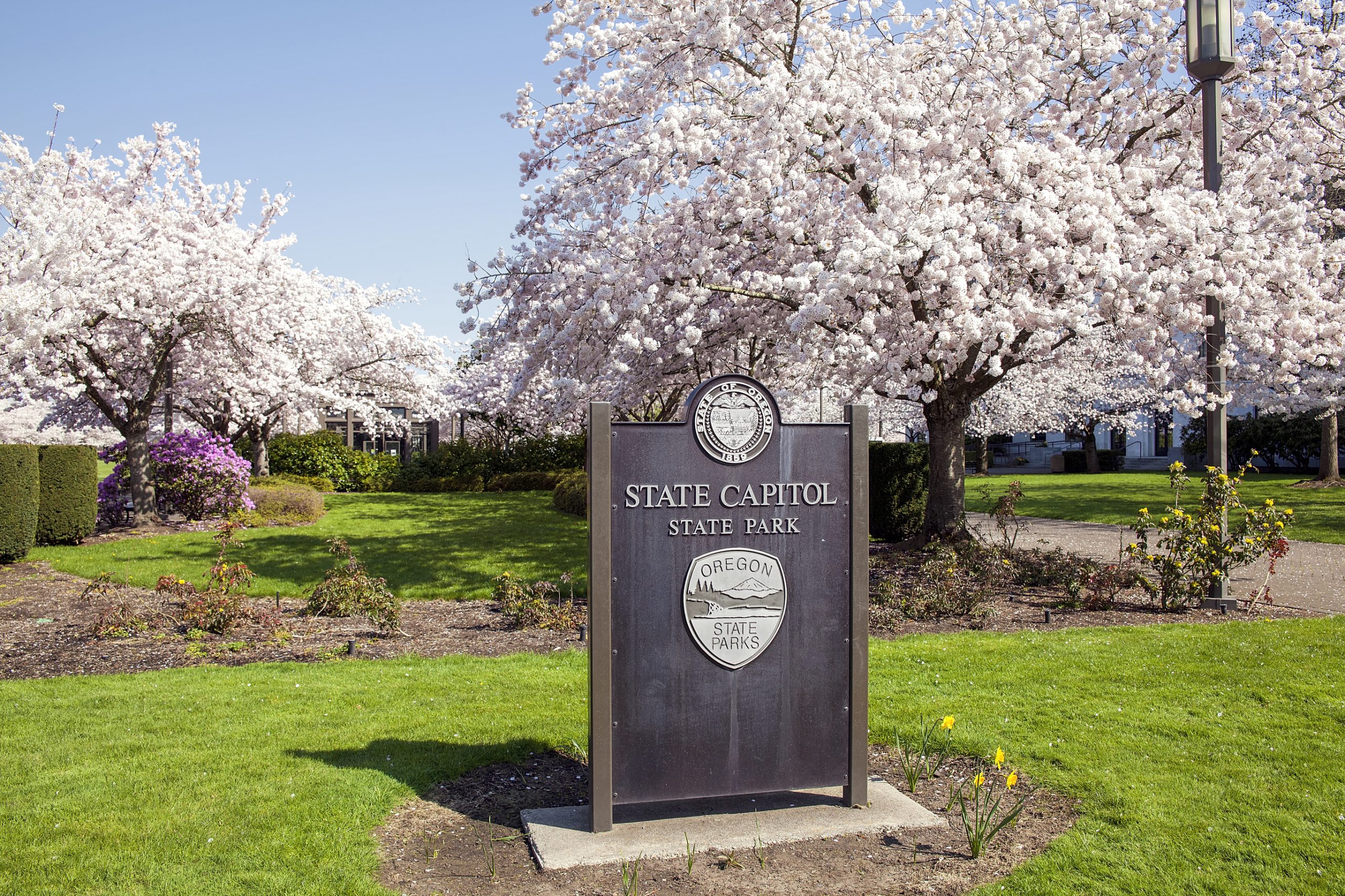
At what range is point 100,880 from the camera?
3857 millimetres

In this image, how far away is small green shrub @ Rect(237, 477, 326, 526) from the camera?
18656mm

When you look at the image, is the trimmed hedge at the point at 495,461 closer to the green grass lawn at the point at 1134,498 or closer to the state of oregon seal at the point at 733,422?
the green grass lawn at the point at 1134,498

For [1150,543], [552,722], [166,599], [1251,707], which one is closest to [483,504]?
[166,599]

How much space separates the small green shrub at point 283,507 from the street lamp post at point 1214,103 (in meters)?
15.4

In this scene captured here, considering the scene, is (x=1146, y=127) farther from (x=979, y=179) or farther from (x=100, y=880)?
(x=100, y=880)

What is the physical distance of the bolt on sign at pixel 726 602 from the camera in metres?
4.38

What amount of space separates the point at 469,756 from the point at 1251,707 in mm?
4832

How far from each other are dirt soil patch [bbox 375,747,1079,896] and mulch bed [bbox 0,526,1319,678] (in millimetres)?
3489

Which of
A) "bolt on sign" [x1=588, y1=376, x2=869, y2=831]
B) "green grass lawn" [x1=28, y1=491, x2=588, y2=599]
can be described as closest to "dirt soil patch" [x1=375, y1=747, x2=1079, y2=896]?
"bolt on sign" [x1=588, y1=376, x2=869, y2=831]

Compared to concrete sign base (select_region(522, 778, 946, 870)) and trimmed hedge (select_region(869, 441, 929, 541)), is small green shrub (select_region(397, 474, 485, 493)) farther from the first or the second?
concrete sign base (select_region(522, 778, 946, 870))

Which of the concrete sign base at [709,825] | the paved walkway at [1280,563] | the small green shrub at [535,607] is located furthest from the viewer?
the paved walkway at [1280,563]

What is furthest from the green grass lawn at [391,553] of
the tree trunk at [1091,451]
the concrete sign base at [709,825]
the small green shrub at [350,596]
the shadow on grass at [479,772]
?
the tree trunk at [1091,451]

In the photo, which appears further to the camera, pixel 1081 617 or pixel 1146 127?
pixel 1146 127

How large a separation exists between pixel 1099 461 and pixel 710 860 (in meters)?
40.8
